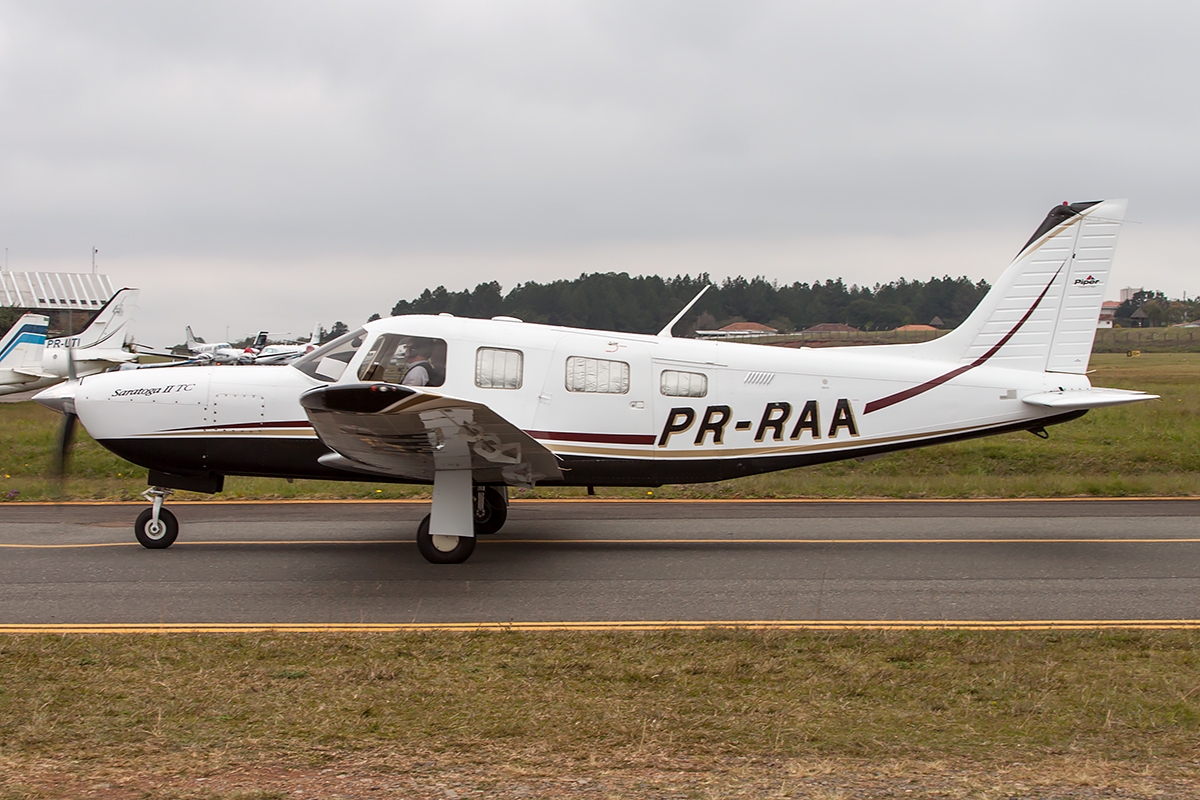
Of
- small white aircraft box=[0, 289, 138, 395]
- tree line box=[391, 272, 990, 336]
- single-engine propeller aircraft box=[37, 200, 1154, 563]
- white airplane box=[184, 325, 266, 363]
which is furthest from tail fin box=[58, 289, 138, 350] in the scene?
single-engine propeller aircraft box=[37, 200, 1154, 563]

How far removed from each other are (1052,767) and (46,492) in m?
15.0

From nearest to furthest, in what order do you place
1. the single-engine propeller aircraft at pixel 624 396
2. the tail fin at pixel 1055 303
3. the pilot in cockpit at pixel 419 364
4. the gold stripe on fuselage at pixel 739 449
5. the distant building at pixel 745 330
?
1. the pilot in cockpit at pixel 419 364
2. the single-engine propeller aircraft at pixel 624 396
3. the gold stripe on fuselage at pixel 739 449
4. the tail fin at pixel 1055 303
5. the distant building at pixel 745 330

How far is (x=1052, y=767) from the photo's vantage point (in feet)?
15.1

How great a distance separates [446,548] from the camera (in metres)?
9.89

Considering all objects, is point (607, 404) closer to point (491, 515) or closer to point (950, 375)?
point (491, 515)

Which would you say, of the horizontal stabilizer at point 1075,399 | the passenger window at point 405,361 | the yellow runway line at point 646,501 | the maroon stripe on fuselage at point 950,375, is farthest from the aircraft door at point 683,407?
the yellow runway line at point 646,501

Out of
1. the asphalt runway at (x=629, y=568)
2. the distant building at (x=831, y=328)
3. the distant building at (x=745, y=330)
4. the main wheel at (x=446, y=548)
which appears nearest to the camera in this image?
the asphalt runway at (x=629, y=568)

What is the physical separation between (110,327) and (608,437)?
34.6m

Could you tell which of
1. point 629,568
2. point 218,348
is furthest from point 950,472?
point 218,348

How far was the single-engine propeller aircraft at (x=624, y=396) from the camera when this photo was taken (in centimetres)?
1020

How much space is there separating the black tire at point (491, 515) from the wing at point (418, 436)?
1.07 meters

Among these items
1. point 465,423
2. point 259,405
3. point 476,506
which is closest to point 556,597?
point 465,423

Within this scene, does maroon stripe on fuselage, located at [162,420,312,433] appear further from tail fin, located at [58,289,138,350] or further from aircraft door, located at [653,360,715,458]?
tail fin, located at [58,289,138,350]

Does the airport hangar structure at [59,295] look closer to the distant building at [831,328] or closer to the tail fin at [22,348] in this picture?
the tail fin at [22,348]
